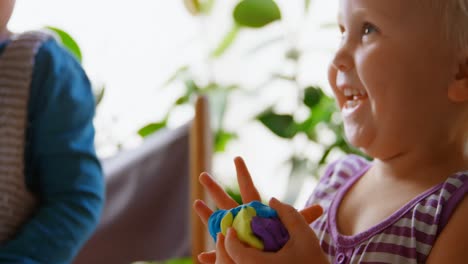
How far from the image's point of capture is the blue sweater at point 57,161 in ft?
2.93

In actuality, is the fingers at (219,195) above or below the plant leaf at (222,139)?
above

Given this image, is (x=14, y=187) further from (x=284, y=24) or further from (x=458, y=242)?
(x=284, y=24)

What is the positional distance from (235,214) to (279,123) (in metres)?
1.04

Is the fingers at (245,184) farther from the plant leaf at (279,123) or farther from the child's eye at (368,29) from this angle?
the plant leaf at (279,123)

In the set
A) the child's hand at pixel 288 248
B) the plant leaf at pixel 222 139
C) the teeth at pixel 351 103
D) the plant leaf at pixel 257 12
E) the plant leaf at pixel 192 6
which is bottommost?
the plant leaf at pixel 222 139

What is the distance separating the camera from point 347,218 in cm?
80

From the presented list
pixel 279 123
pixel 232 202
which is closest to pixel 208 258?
pixel 232 202

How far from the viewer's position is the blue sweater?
89 cm

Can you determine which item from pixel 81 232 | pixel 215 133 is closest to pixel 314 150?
pixel 215 133

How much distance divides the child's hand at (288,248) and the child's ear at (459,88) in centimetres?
19

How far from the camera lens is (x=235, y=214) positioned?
69cm

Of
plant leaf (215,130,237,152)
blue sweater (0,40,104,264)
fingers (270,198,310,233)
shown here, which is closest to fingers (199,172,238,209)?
fingers (270,198,310,233)

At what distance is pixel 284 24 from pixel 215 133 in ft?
1.06

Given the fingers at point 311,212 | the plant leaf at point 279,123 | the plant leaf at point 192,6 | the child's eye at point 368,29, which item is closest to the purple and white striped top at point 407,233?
the fingers at point 311,212
